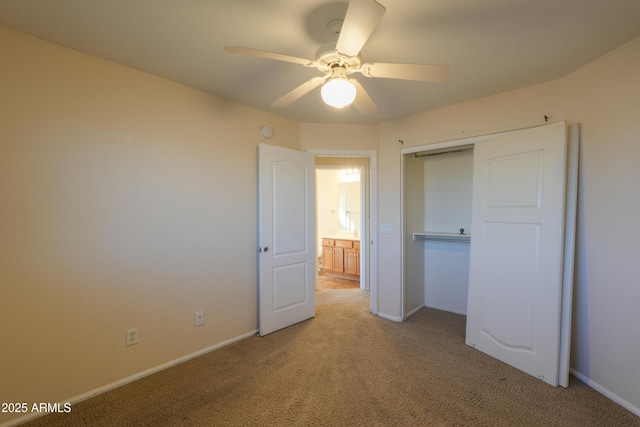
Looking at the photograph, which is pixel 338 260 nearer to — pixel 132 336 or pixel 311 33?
pixel 132 336

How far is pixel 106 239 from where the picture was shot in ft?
6.51

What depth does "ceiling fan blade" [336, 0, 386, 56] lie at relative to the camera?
3.48 feet

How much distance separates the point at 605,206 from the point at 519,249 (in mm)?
587

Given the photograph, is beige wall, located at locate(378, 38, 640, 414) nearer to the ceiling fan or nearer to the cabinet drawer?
the ceiling fan

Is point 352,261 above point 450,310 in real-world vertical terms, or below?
above

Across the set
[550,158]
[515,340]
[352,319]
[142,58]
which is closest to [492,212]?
[550,158]

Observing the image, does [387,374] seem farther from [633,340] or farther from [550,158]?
[550,158]

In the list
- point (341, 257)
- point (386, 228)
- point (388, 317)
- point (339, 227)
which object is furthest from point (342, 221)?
point (388, 317)

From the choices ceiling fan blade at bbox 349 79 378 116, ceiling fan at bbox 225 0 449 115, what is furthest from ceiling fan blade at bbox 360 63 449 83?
ceiling fan blade at bbox 349 79 378 116

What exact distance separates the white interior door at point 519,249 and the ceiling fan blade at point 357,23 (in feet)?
5.66

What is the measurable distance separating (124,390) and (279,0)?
2621 millimetres

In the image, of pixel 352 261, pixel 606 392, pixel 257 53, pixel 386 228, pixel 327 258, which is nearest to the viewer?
pixel 257 53

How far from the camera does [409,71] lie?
4.82ft

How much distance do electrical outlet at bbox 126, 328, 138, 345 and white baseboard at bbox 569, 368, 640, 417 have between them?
3.27 metres
